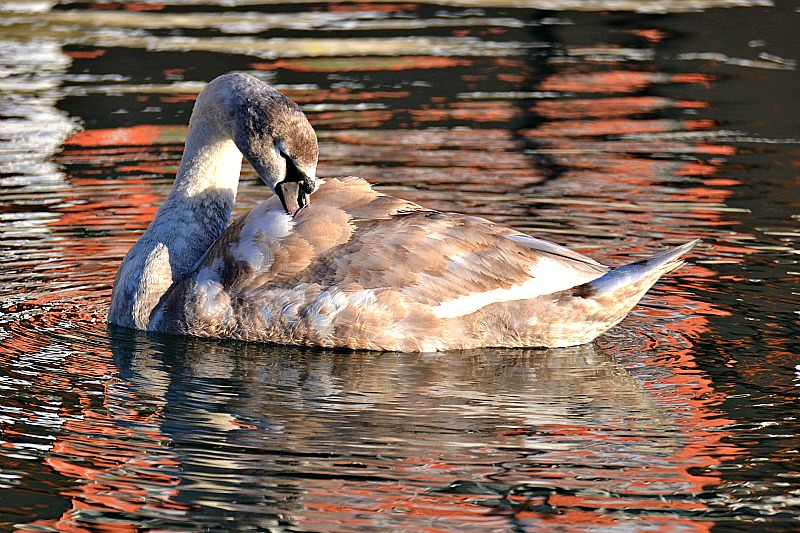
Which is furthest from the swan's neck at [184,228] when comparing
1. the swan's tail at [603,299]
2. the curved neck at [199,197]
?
the swan's tail at [603,299]

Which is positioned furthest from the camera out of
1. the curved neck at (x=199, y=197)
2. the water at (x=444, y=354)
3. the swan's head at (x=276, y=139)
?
the curved neck at (x=199, y=197)

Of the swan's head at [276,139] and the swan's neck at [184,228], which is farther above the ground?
the swan's head at [276,139]

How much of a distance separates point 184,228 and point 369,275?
4.56ft

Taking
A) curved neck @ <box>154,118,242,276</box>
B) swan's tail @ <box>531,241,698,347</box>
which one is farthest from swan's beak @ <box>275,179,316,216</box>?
swan's tail @ <box>531,241,698,347</box>

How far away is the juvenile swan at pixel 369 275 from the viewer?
7.73 m

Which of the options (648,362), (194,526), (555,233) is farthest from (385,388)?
(555,233)

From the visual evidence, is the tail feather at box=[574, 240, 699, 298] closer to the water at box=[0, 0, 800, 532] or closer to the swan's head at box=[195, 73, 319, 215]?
the water at box=[0, 0, 800, 532]

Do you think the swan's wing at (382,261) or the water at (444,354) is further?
the swan's wing at (382,261)

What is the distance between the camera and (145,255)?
8.44m

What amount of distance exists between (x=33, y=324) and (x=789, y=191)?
5.90m

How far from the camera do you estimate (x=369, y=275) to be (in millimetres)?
7727

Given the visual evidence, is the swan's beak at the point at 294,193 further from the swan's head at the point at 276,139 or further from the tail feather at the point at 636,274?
the tail feather at the point at 636,274

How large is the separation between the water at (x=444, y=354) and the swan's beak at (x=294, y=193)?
784 mm

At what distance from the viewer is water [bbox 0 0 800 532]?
5.71m
